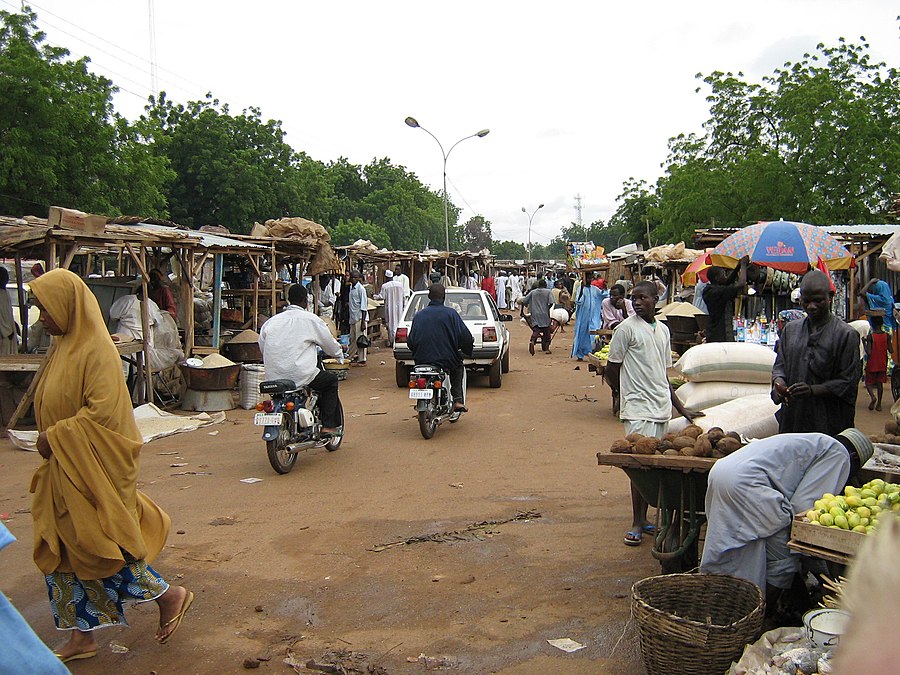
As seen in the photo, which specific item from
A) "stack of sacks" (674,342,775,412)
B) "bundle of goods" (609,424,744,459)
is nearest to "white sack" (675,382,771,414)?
"stack of sacks" (674,342,775,412)

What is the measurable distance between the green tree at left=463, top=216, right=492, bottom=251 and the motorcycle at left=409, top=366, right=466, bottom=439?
3484 inches

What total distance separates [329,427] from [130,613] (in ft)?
13.1

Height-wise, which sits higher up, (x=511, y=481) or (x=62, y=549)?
(x=62, y=549)

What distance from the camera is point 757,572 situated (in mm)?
4117

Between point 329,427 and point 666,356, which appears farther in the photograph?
point 329,427

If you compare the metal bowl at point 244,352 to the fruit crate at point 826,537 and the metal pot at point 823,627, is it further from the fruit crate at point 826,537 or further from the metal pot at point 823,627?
the metal pot at point 823,627

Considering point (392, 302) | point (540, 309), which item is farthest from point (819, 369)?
point (392, 302)

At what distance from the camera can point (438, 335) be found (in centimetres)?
977

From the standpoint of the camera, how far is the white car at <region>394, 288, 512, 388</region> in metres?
13.6

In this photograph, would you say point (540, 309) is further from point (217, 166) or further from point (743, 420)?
point (217, 166)

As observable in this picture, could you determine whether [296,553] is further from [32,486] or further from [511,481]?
[511,481]

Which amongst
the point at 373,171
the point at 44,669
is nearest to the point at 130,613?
the point at 44,669

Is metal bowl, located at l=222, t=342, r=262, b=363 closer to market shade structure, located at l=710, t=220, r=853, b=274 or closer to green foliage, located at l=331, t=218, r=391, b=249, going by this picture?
market shade structure, located at l=710, t=220, r=853, b=274

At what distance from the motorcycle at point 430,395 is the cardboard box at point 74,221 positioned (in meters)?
4.21
